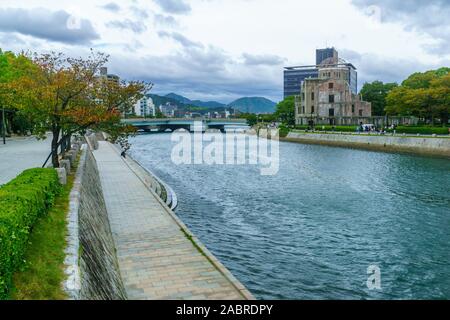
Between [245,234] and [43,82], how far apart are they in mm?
14962

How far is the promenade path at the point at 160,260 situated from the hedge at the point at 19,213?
3.33 metres

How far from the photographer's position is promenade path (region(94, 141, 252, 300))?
11766 millimetres

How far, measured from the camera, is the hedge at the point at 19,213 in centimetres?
774

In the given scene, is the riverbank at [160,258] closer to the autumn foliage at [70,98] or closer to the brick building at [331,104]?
the autumn foliage at [70,98]

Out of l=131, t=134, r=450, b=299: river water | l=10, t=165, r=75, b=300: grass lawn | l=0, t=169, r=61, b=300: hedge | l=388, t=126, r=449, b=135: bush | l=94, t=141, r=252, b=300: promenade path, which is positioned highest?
l=388, t=126, r=449, b=135: bush

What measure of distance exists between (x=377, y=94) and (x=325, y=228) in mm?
111904

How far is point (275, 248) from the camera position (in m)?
20.0

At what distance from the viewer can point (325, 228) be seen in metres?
23.5

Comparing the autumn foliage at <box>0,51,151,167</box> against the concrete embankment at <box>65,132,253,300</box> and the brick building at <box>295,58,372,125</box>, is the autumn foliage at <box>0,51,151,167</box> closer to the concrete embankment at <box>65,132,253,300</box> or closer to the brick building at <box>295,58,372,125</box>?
the concrete embankment at <box>65,132,253,300</box>

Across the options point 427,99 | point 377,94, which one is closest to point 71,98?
point 427,99

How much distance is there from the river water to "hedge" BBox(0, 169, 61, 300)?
25.3 feet

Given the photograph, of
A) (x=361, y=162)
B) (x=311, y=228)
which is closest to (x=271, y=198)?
(x=311, y=228)

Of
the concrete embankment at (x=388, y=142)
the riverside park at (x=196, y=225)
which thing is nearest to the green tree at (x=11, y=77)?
the riverside park at (x=196, y=225)

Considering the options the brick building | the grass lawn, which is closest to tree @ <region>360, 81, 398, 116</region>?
the brick building
